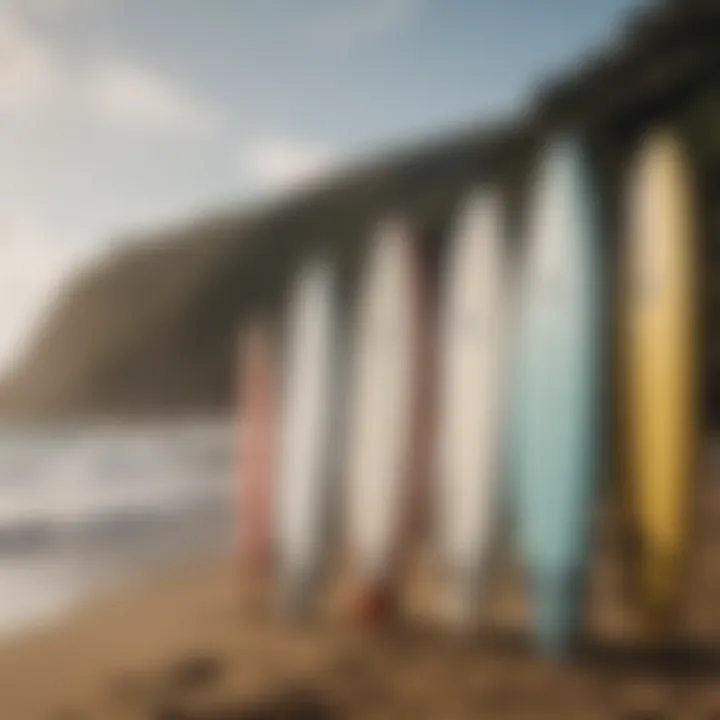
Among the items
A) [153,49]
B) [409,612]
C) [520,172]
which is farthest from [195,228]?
[409,612]

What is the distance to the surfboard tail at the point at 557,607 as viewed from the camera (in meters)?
1.07

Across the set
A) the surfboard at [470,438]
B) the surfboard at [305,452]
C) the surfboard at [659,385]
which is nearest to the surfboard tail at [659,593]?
the surfboard at [659,385]

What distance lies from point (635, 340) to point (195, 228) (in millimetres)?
503

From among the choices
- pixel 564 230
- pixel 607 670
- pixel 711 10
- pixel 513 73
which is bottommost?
pixel 607 670

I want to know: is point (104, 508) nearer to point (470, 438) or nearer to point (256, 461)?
point (256, 461)

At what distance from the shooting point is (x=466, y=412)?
1.12 metres

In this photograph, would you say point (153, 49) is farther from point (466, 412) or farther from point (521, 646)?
point (521, 646)

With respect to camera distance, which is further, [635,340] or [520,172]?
[520,172]

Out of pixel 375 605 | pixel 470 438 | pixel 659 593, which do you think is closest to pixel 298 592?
pixel 375 605

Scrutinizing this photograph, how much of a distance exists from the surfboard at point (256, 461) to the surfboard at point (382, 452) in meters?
0.09

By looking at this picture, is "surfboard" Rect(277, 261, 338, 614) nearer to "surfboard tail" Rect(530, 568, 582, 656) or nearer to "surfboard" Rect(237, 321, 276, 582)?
"surfboard" Rect(237, 321, 276, 582)

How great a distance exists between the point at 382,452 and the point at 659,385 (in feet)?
0.96

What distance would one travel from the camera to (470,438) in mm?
1114

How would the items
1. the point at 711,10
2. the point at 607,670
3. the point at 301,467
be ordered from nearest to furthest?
1. the point at 607,670
2. the point at 301,467
3. the point at 711,10
